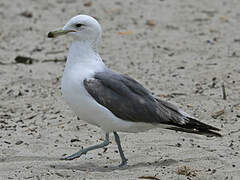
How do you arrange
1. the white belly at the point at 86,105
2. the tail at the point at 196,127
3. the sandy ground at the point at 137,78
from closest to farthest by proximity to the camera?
the white belly at the point at 86,105 → the sandy ground at the point at 137,78 → the tail at the point at 196,127

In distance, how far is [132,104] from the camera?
17.9ft

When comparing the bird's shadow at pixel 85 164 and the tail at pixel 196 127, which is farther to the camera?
the tail at pixel 196 127

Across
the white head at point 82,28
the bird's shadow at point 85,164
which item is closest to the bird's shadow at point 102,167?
the bird's shadow at point 85,164

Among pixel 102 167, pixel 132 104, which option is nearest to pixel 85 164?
pixel 102 167

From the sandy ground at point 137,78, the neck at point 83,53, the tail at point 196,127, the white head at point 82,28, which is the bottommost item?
the sandy ground at point 137,78

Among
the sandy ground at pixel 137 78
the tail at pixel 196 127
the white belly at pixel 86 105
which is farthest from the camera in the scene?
the tail at pixel 196 127

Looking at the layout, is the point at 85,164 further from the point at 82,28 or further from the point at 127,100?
the point at 82,28

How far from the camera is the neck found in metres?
5.53

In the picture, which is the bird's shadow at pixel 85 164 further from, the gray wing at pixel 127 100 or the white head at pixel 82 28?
the white head at pixel 82 28

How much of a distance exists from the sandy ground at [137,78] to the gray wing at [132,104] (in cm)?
34

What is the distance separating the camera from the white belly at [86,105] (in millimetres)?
5277

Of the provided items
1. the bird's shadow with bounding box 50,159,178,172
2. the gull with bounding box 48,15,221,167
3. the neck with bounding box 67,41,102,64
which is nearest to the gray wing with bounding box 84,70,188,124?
the gull with bounding box 48,15,221,167

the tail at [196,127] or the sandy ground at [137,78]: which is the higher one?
the tail at [196,127]

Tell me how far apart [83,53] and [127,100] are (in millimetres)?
592
